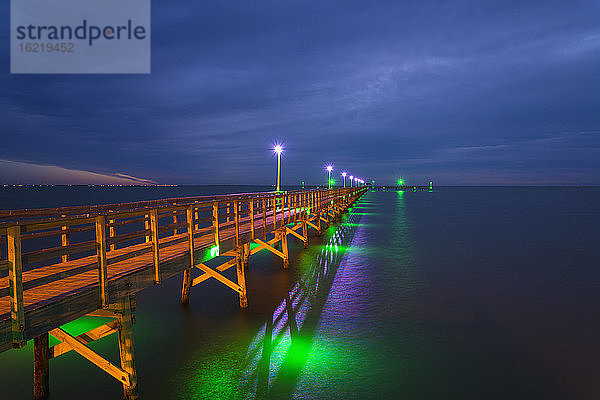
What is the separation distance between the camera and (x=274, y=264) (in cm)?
1711

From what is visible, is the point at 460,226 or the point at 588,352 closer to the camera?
the point at 588,352

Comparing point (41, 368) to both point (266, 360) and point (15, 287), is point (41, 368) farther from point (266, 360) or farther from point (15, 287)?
→ point (266, 360)

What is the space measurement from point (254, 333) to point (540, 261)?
52.4ft

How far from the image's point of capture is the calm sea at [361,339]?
6941 mm

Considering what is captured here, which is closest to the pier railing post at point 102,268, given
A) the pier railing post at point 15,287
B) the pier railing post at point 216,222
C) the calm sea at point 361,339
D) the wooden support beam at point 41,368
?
the pier railing post at point 15,287

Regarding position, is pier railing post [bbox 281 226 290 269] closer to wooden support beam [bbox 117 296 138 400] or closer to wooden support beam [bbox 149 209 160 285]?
wooden support beam [bbox 149 209 160 285]

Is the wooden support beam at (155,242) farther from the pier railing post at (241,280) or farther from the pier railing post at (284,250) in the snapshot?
the pier railing post at (284,250)

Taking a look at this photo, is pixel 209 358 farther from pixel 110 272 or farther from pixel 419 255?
pixel 419 255

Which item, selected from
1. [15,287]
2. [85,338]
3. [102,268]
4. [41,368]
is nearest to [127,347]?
[85,338]

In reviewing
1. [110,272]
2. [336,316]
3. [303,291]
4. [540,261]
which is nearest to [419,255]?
[540,261]

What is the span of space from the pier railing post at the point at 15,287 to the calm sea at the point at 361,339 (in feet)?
8.73

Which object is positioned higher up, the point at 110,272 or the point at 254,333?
the point at 110,272

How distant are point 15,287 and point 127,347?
7.53 ft

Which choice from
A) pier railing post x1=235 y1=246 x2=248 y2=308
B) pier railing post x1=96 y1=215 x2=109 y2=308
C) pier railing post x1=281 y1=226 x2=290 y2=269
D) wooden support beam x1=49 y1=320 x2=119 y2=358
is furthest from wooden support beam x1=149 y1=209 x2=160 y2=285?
pier railing post x1=281 y1=226 x2=290 y2=269
